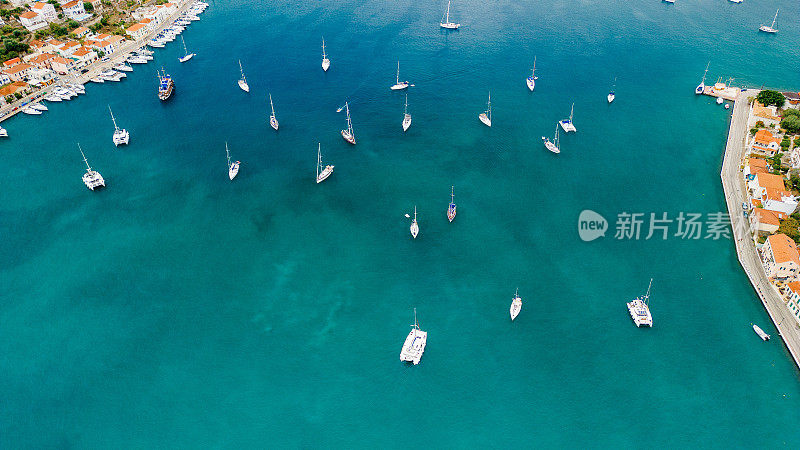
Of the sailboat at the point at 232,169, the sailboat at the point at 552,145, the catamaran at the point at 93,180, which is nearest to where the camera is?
the catamaran at the point at 93,180

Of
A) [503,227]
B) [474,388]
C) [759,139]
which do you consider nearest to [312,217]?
[503,227]

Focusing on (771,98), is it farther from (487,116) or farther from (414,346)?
(414,346)

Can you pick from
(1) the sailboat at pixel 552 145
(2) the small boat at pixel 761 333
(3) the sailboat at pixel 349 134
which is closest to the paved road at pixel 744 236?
(2) the small boat at pixel 761 333

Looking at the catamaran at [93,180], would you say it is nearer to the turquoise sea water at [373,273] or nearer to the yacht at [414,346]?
the turquoise sea water at [373,273]

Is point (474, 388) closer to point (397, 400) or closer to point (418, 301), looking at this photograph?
point (397, 400)

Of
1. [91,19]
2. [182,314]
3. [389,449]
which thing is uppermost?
[91,19]

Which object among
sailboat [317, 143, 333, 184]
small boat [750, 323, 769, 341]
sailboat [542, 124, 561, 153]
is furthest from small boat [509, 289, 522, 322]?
sailboat [317, 143, 333, 184]

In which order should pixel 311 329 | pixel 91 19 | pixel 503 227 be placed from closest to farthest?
1. pixel 311 329
2. pixel 503 227
3. pixel 91 19
